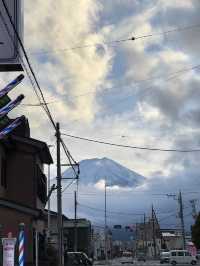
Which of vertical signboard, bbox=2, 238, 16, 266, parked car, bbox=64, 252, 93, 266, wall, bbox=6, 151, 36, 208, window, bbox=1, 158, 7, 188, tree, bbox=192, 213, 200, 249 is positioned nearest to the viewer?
vertical signboard, bbox=2, 238, 16, 266

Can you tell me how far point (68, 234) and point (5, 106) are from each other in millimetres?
68432

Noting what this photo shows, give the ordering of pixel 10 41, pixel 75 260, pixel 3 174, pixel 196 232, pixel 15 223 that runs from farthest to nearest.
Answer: pixel 196 232 → pixel 75 260 → pixel 3 174 → pixel 15 223 → pixel 10 41

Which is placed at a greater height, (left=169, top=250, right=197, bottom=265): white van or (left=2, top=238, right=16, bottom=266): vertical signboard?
(left=2, top=238, right=16, bottom=266): vertical signboard

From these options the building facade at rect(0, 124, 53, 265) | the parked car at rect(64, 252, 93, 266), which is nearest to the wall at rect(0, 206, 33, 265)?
the building facade at rect(0, 124, 53, 265)

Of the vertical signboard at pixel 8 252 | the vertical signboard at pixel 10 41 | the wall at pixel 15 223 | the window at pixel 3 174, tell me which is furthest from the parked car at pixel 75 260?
the vertical signboard at pixel 8 252

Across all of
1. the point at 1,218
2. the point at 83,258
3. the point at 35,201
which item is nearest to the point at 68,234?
the point at 83,258

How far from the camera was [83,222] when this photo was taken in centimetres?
9144

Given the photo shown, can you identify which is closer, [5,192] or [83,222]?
[5,192]

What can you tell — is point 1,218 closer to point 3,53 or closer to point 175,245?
point 3,53

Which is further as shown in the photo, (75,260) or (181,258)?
(181,258)

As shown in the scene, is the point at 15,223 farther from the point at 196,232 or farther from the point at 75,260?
the point at 196,232

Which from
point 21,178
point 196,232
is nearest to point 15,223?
point 21,178

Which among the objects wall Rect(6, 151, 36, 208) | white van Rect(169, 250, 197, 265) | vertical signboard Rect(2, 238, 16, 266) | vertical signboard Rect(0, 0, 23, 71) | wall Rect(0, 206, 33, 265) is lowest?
white van Rect(169, 250, 197, 265)

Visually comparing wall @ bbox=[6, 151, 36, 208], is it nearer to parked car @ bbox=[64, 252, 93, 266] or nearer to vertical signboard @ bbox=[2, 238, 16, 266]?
parked car @ bbox=[64, 252, 93, 266]
